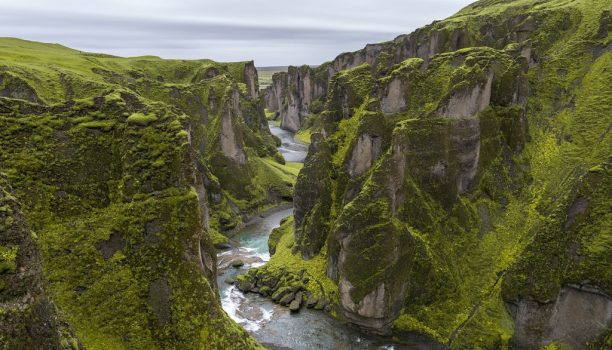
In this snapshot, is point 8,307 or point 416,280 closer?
point 8,307

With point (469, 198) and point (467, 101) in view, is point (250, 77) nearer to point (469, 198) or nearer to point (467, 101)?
point (467, 101)

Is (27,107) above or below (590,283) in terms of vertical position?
above

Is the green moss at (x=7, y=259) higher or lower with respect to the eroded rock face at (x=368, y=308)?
higher

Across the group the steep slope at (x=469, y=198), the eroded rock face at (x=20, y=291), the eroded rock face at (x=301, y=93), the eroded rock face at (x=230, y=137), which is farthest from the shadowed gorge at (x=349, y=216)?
the eroded rock face at (x=301, y=93)

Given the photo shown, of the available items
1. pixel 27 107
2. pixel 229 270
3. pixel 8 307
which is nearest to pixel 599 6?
pixel 229 270

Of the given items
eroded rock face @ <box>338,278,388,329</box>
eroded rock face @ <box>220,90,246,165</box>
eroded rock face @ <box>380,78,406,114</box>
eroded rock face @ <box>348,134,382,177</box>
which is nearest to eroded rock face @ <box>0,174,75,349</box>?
eroded rock face @ <box>338,278,388,329</box>

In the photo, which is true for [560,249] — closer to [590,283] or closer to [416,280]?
[590,283]

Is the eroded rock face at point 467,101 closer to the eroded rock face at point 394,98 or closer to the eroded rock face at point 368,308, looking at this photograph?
the eroded rock face at point 394,98

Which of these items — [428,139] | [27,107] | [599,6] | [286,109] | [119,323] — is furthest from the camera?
[286,109]

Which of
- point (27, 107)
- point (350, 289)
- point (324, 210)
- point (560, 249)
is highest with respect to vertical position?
point (27, 107)
